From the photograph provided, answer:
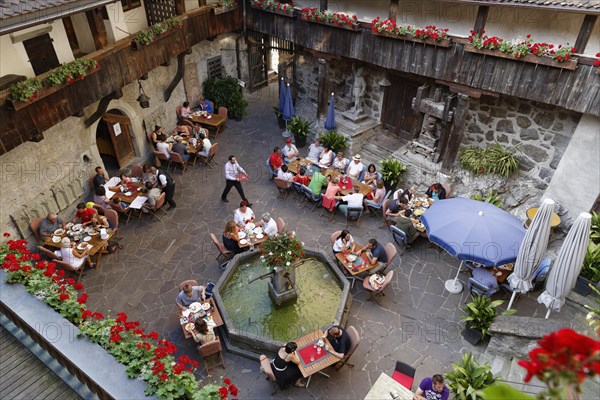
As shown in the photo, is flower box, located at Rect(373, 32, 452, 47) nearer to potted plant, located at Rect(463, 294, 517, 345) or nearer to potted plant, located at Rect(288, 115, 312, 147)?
potted plant, located at Rect(288, 115, 312, 147)

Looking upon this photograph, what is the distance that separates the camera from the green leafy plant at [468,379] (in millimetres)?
7609

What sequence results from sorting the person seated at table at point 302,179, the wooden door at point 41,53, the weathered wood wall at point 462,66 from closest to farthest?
the weathered wood wall at point 462,66 → the wooden door at point 41,53 → the person seated at table at point 302,179

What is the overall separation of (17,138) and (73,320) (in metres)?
5.05

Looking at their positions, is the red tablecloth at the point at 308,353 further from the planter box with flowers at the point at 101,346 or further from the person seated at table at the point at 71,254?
the person seated at table at the point at 71,254

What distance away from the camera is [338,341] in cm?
831

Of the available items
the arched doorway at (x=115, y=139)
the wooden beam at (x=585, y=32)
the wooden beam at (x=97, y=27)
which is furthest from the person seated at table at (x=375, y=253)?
the arched doorway at (x=115, y=139)

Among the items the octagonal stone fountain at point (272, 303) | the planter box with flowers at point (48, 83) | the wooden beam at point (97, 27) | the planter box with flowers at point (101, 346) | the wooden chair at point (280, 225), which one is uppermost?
the wooden beam at point (97, 27)

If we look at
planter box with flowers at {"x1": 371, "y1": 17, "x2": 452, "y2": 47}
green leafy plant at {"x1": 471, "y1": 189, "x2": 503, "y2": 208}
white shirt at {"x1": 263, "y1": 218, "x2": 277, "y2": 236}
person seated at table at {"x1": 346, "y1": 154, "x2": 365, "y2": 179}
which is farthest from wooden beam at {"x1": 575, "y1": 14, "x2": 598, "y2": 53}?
white shirt at {"x1": 263, "y1": 218, "x2": 277, "y2": 236}

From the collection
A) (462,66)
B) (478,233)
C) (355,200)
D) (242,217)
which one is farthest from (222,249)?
(462,66)

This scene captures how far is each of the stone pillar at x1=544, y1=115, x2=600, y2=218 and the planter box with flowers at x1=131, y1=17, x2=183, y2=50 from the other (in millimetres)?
13048

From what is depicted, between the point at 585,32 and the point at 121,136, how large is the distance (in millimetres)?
14896

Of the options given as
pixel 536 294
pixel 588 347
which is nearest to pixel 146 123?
pixel 536 294

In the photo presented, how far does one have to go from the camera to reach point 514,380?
783 cm

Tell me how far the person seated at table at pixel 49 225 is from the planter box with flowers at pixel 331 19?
11.1 m
